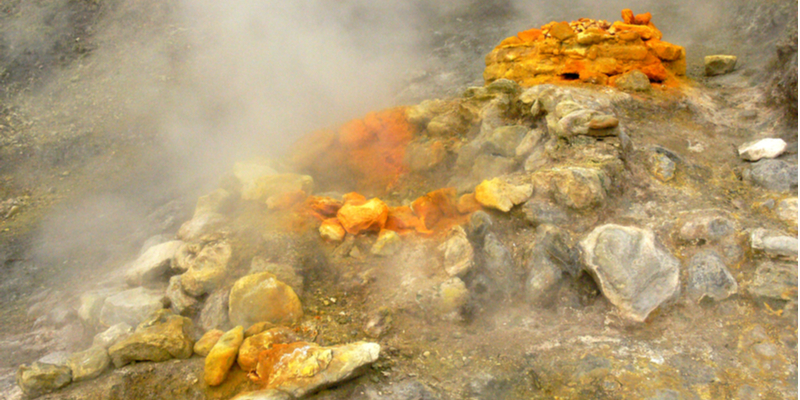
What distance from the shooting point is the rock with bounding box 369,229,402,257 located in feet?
11.8

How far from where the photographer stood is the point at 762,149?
362cm

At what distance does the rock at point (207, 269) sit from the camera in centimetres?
353

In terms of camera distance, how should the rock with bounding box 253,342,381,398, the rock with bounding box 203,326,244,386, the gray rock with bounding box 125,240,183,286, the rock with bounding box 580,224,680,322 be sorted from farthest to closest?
the gray rock with bounding box 125,240,183,286
the rock with bounding box 580,224,680,322
the rock with bounding box 203,326,244,386
the rock with bounding box 253,342,381,398

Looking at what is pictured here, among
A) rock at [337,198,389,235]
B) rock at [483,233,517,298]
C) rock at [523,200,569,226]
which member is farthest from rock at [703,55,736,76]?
rock at [337,198,389,235]

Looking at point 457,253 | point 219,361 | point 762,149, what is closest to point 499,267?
point 457,253

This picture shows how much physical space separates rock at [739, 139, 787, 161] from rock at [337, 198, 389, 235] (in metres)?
2.87

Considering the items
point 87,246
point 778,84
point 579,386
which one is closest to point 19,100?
point 87,246

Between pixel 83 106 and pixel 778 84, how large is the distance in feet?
28.6

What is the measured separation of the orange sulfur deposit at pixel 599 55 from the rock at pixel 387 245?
2.77 metres

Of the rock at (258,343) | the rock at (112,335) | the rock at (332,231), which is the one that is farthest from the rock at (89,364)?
the rock at (332,231)

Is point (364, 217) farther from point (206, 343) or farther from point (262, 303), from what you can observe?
point (206, 343)

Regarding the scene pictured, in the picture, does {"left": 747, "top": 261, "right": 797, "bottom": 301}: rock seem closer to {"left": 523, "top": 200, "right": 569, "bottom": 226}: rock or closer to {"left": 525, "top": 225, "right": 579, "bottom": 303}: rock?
{"left": 525, "top": 225, "right": 579, "bottom": 303}: rock

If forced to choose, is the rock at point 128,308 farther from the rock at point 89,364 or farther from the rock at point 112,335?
the rock at point 89,364

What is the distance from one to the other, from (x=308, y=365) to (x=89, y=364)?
1.42 metres
